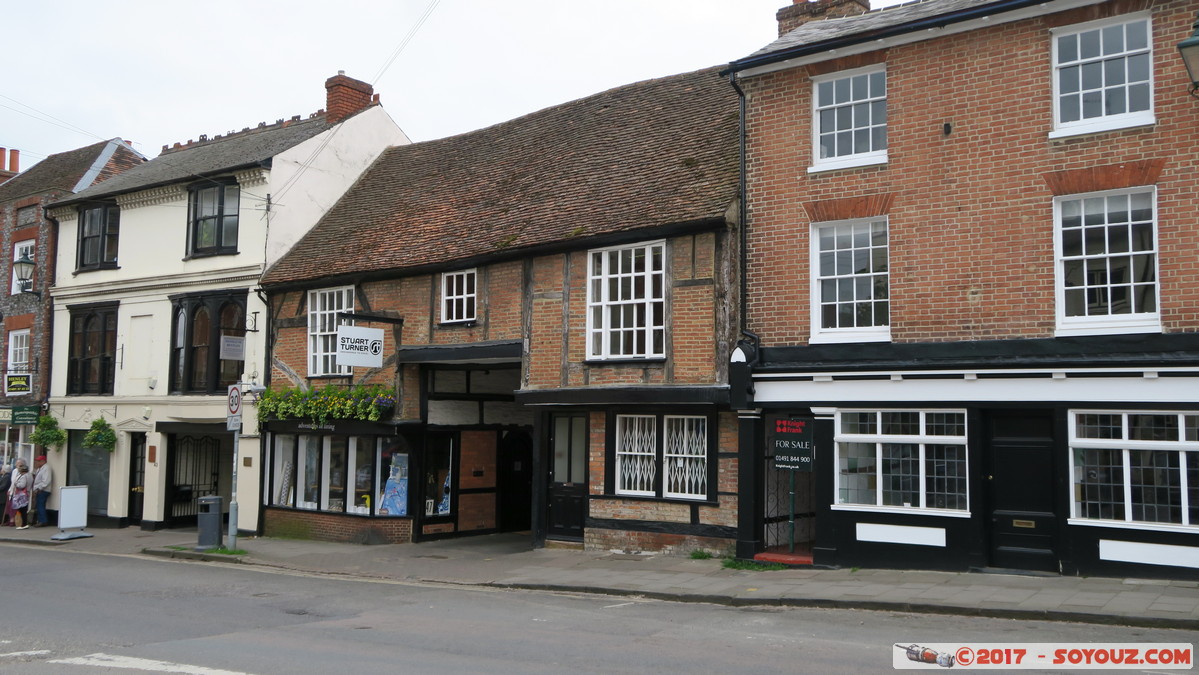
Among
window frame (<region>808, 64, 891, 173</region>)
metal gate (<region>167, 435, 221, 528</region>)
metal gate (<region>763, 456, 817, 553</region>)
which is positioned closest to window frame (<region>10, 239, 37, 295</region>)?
metal gate (<region>167, 435, 221, 528</region>)

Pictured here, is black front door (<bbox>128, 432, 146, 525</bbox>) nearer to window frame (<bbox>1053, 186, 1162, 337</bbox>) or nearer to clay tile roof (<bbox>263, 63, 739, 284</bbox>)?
clay tile roof (<bbox>263, 63, 739, 284</bbox>)

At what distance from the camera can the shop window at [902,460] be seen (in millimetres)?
13398

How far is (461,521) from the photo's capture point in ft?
68.3

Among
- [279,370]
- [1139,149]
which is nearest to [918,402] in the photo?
[1139,149]

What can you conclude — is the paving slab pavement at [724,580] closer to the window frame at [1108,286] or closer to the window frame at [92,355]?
the window frame at [1108,286]

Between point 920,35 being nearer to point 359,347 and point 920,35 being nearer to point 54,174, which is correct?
point 359,347

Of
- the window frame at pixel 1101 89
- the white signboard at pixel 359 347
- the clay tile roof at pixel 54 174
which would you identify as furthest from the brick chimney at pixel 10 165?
the window frame at pixel 1101 89

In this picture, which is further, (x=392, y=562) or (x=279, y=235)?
(x=279, y=235)

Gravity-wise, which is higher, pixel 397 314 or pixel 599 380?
pixel 397 314

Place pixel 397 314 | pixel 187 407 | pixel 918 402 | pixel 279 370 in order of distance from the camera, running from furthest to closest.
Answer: pixel 187 407 < pixel 279 370 < pixel 397 314 < pixel 918 402

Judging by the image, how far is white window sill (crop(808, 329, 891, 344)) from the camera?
13955mm

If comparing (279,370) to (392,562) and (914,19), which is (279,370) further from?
(914,19)

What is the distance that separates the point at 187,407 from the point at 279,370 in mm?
3334

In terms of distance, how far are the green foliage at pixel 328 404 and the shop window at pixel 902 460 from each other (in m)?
9.27
